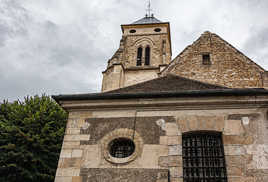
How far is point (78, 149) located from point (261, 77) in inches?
272

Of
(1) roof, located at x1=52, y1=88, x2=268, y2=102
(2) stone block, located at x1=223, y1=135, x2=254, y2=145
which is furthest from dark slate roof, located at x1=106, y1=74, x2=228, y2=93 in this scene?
(2) stone block, located at x1=223, y1=135, x2=254, y2=145

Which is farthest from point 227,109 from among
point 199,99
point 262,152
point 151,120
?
point 151,120

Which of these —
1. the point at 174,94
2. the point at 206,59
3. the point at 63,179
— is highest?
the point at 206,59

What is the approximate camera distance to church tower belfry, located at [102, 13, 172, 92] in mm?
21000

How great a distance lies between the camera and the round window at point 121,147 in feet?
19.0

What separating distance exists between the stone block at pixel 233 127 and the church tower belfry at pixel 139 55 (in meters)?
14.5

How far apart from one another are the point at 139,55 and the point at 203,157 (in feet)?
67.5

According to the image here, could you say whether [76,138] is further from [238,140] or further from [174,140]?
[238,140]

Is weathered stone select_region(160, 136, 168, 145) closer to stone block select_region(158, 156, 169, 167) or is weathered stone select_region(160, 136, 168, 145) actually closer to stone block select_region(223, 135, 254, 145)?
stone block select_region(158, 156, 169, 167)

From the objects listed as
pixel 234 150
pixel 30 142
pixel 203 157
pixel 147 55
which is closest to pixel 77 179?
pixel 203 157

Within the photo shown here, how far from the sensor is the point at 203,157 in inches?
217

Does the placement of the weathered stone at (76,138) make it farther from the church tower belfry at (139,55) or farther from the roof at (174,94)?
the church tower belfry at (139,55)

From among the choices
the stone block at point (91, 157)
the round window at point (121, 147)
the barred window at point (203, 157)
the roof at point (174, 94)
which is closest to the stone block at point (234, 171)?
the barred window at point (203, 157)

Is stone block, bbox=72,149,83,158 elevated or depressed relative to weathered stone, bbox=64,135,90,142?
depressed
